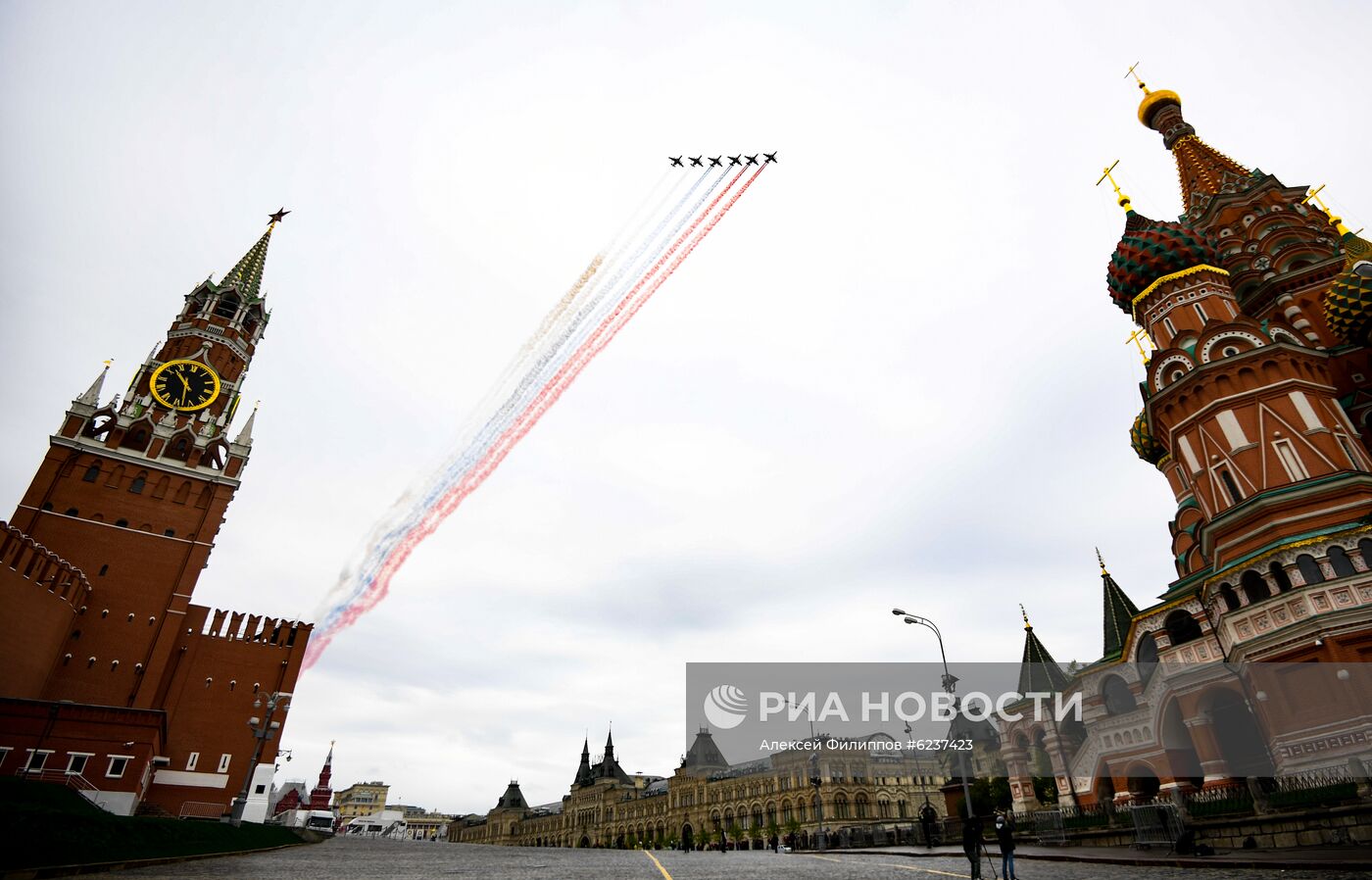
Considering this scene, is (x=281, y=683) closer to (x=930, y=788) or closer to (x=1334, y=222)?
(x=930, y=788)

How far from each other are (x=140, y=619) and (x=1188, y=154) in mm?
71605

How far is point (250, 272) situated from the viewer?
213 feet

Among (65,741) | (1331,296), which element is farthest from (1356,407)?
(65,741)

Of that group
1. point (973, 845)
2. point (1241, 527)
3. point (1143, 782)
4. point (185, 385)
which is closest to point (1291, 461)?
point (1241, 527)

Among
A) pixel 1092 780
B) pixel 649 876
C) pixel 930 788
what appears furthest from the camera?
pixel 930 788

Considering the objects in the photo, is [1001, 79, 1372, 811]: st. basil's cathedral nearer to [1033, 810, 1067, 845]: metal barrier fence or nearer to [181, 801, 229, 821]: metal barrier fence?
[1033, 810, 1067, 845]: metal barrier fence

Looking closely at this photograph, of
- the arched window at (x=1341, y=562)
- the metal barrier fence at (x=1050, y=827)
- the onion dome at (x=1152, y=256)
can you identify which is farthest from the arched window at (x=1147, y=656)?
the onion dome at (x=1152, y=256)

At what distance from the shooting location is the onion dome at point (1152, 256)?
3219cm

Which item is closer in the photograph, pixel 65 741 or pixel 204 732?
pixel 65 741

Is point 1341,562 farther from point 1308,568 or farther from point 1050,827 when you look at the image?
point 1050,827

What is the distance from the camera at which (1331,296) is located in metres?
28.3

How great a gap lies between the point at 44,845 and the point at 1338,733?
107 feet

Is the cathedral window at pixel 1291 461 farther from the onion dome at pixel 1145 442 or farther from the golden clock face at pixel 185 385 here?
the golden clock face at pixel 185 385

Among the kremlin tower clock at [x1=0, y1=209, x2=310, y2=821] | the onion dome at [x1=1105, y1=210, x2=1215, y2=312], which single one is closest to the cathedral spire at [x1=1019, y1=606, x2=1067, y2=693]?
the onion dome at [x1=1105, y1=210, x2=1215, y2=312]
